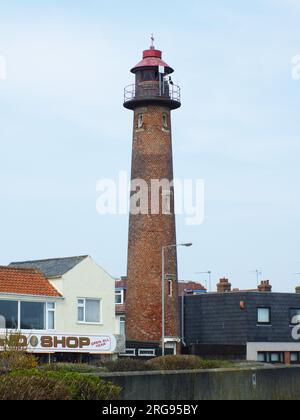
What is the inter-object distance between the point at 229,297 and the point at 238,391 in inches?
1624

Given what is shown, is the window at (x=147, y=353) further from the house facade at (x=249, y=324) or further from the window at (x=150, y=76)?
the window at (x=150, y=76)

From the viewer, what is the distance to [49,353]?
4738cm

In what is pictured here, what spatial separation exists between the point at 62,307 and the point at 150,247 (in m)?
14.3

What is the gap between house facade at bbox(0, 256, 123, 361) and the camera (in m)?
46.9

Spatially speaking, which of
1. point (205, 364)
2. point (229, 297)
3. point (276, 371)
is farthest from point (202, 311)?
point (276, 371)

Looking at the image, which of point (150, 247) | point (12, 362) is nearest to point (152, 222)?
point (150, 247)

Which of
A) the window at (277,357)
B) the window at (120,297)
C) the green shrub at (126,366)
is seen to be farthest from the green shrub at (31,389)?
the window at (120,297)

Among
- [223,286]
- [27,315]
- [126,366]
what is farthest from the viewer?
[223,286]

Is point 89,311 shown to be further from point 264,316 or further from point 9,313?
point 264,316

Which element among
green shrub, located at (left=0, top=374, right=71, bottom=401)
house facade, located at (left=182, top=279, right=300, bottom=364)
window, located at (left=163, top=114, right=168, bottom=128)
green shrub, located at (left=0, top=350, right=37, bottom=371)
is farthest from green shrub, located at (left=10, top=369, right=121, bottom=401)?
house facade, located at (left=182, top=279, right=300, bottom=364)

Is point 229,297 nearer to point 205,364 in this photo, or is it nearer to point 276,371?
point 205,364

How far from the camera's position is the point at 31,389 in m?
18.1

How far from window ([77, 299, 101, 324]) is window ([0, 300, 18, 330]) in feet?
14.5
